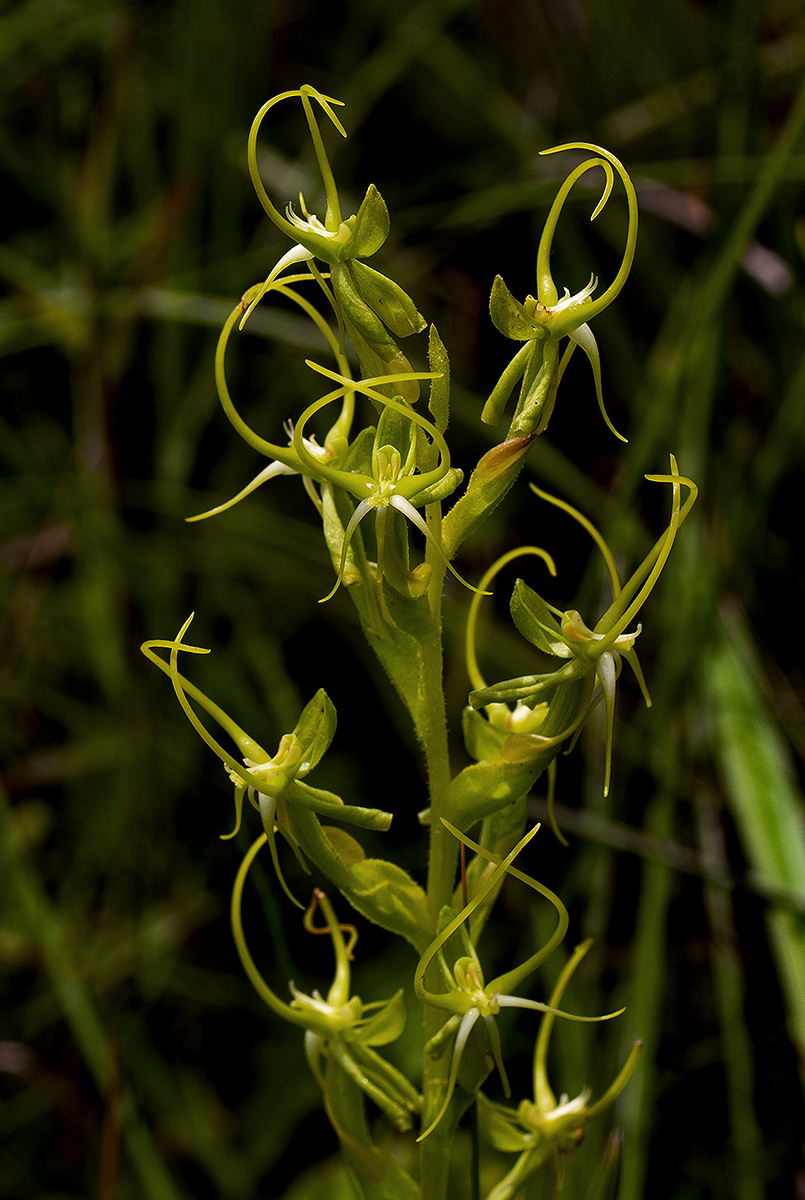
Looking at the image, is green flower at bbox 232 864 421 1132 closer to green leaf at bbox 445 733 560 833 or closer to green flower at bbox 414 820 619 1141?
green flower at bbox 414 820 619 1141

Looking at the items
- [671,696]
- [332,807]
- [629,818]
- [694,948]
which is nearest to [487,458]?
[332,807]

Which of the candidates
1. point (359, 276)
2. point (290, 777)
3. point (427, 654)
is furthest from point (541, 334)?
point (290, 777)

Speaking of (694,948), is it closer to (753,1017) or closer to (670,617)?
(753,1017)

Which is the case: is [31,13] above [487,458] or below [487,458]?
above

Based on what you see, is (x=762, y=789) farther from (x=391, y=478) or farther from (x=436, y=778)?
(x=391, y=478)

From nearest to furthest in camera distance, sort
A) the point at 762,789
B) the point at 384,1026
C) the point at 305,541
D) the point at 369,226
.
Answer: the point at 369,226 → the point at 384,1026 → the point at 762,789 → the point at 305,541

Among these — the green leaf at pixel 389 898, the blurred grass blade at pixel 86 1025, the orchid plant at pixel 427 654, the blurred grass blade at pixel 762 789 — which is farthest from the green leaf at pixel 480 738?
the blurred grass blade at pixel 86 1025

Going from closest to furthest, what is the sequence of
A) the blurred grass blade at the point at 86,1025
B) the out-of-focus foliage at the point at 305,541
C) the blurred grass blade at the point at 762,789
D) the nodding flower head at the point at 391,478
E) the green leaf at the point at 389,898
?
the nodding flower head at the point at 391,478 → the green leaf at the point at 389,898 → the blurred grass blade at the point at 762,789 → the blurred grass blade at the point at 86,1025 → the out-of-focus foliage at the point at 305,541

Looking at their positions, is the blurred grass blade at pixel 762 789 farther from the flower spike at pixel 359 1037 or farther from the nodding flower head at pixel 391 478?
the nodding flower head at pixel 391 478

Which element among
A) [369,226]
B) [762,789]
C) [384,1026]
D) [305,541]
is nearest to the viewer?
[369,226]
